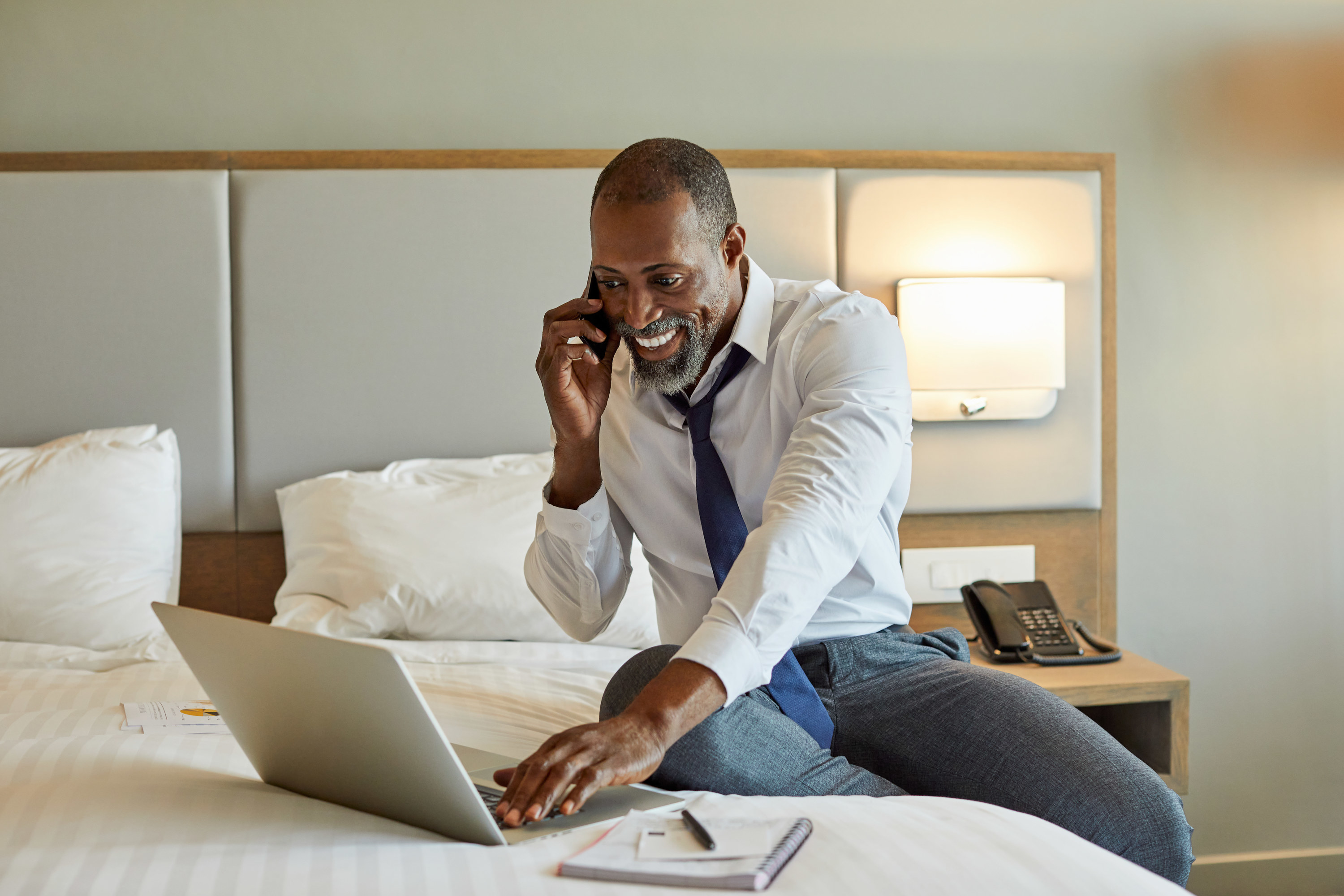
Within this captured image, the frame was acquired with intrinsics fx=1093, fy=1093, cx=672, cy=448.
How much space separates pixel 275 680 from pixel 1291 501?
2.59 metres

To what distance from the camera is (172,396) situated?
2.35m

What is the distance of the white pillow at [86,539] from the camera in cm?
202

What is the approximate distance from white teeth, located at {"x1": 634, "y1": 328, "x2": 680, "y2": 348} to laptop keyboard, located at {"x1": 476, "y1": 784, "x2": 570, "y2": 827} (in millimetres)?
636

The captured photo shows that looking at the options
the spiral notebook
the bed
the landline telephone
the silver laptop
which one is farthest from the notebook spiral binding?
the landline telephone

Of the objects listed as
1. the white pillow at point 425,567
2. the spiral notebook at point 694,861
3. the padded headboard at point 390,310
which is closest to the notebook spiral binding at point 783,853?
the spiral notebook at point 694,861

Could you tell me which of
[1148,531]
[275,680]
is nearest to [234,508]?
[275,680]

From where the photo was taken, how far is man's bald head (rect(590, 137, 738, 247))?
1410 millimetres

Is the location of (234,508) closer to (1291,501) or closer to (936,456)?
(936,456)

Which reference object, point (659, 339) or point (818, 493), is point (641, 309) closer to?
point (659, 339)

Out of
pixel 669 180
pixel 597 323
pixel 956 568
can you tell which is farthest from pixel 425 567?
pixel 956 568

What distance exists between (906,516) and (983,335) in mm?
447

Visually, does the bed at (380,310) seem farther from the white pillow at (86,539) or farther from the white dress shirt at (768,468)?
the white dress shirt at (768,468)

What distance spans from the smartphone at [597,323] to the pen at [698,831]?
2.58ft

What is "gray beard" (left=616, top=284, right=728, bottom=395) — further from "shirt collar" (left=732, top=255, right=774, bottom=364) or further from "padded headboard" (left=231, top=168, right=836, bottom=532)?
"padded headboard" (left=231, top=168, right=836, bottom=532)
